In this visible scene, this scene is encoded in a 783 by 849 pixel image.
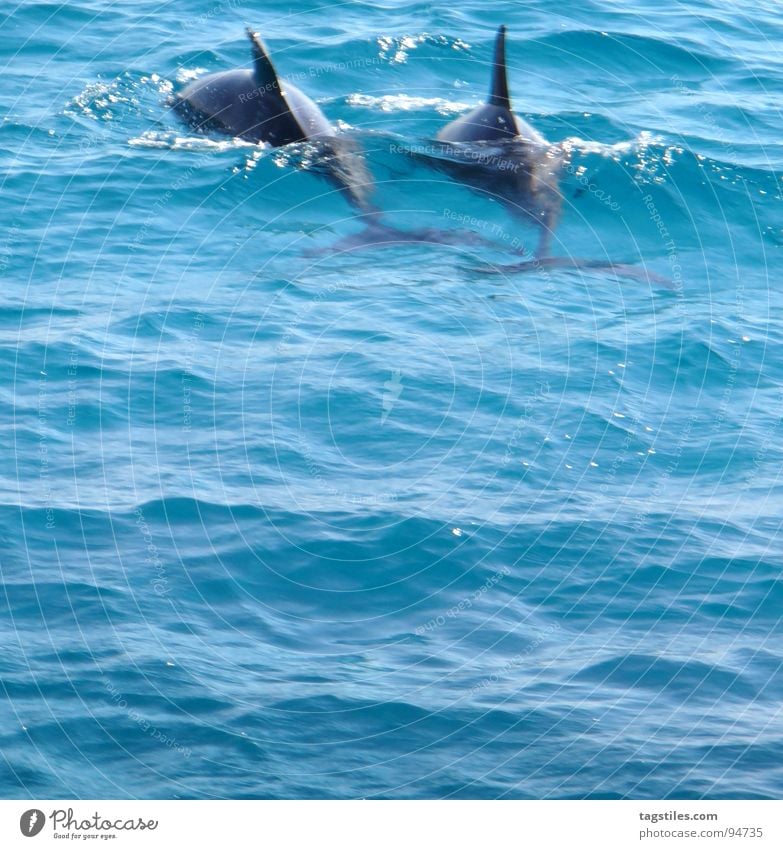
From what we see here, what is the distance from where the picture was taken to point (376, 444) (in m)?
14.5

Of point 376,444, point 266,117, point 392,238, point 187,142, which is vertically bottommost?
point 376,444

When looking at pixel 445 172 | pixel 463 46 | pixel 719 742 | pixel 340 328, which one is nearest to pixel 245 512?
pixel 340 328

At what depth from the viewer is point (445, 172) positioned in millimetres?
19281

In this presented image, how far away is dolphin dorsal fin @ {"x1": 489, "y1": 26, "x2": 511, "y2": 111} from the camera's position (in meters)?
19.4

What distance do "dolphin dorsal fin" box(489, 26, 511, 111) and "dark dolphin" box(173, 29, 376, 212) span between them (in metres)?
2.28

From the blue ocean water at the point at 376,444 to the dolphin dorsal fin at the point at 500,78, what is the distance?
3.47 ft

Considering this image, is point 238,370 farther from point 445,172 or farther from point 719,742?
point 719,742

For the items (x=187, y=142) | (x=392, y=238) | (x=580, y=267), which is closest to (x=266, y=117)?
Result: (x=187, y=142)

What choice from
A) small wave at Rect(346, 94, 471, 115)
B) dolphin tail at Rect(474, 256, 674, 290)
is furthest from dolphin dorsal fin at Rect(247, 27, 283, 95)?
dolphin tail at Rect(474, 256, 674, 290)

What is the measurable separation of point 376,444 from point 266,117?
7067 millimetres

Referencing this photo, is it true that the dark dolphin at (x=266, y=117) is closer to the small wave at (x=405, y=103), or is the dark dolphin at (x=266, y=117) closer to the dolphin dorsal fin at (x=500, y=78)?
the small wave at (x=405, y=103)

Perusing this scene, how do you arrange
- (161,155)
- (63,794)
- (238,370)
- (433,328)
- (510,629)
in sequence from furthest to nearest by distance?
(161,155) < (433,328) < (238,370) < (510,629) < (63,794)

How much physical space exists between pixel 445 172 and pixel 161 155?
4132mm

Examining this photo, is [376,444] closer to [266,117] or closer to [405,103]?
[266,117]
